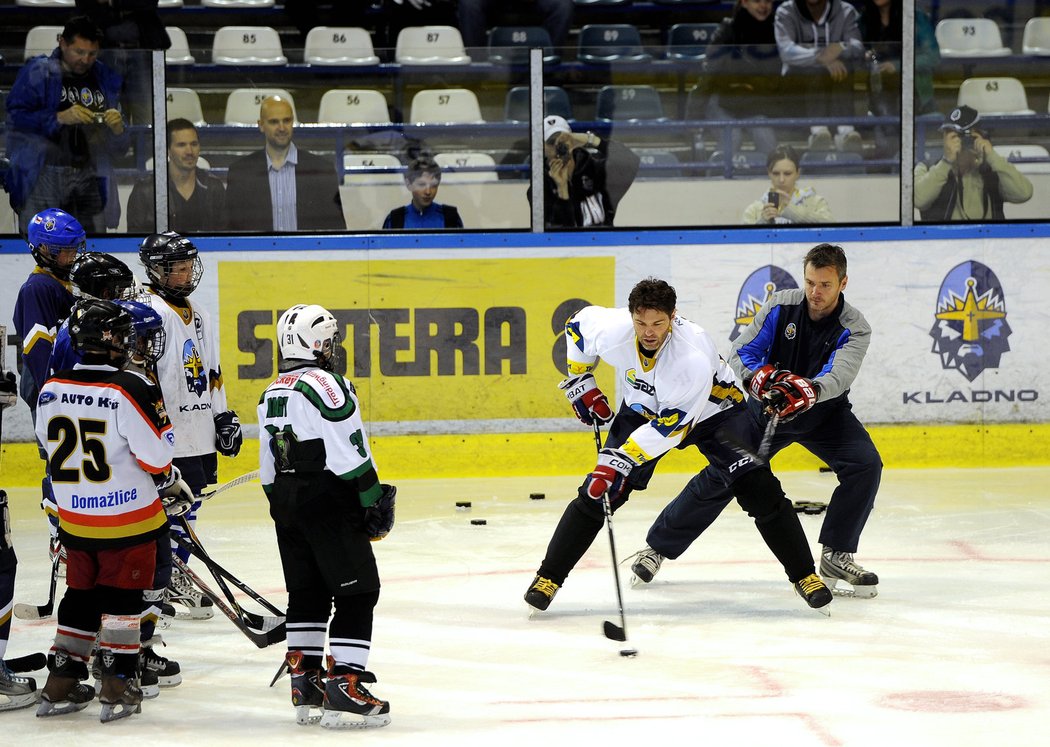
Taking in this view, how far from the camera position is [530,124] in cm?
735

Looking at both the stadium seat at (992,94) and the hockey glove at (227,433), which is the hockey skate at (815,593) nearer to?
the hockey glove at (227,433)

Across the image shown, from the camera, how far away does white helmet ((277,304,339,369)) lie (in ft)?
11.7

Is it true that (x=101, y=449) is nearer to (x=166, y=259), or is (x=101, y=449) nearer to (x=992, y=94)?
(x=166, y=259)

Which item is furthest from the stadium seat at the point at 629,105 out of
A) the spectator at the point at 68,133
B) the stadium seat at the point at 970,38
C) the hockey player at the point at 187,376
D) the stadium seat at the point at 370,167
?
the hockey player at the point at 187,376

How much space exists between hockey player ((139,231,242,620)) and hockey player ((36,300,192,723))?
0.81 m

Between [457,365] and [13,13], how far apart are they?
3874mm

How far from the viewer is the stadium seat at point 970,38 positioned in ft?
24.6

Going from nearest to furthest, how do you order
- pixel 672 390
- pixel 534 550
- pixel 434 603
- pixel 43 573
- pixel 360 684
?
pixel 360 684 → pixel 672 390 → pixel 434 603 → pixel 43 573 → pixel 534 550

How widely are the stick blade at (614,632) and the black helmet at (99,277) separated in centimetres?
174

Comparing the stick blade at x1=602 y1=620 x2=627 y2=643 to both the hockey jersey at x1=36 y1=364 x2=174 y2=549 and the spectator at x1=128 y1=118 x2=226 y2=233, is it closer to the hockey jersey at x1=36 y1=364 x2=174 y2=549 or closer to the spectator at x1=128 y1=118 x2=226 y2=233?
the hockey jersey at x1=36 y1=364 x2=174 y2=549

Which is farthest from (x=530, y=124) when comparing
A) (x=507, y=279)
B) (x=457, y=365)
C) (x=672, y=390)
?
(x=672, y=390)

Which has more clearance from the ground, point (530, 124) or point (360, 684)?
point (530, 124)

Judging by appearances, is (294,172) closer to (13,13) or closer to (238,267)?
(238,267)

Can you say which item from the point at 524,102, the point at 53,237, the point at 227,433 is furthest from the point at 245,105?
the point at 227,433
